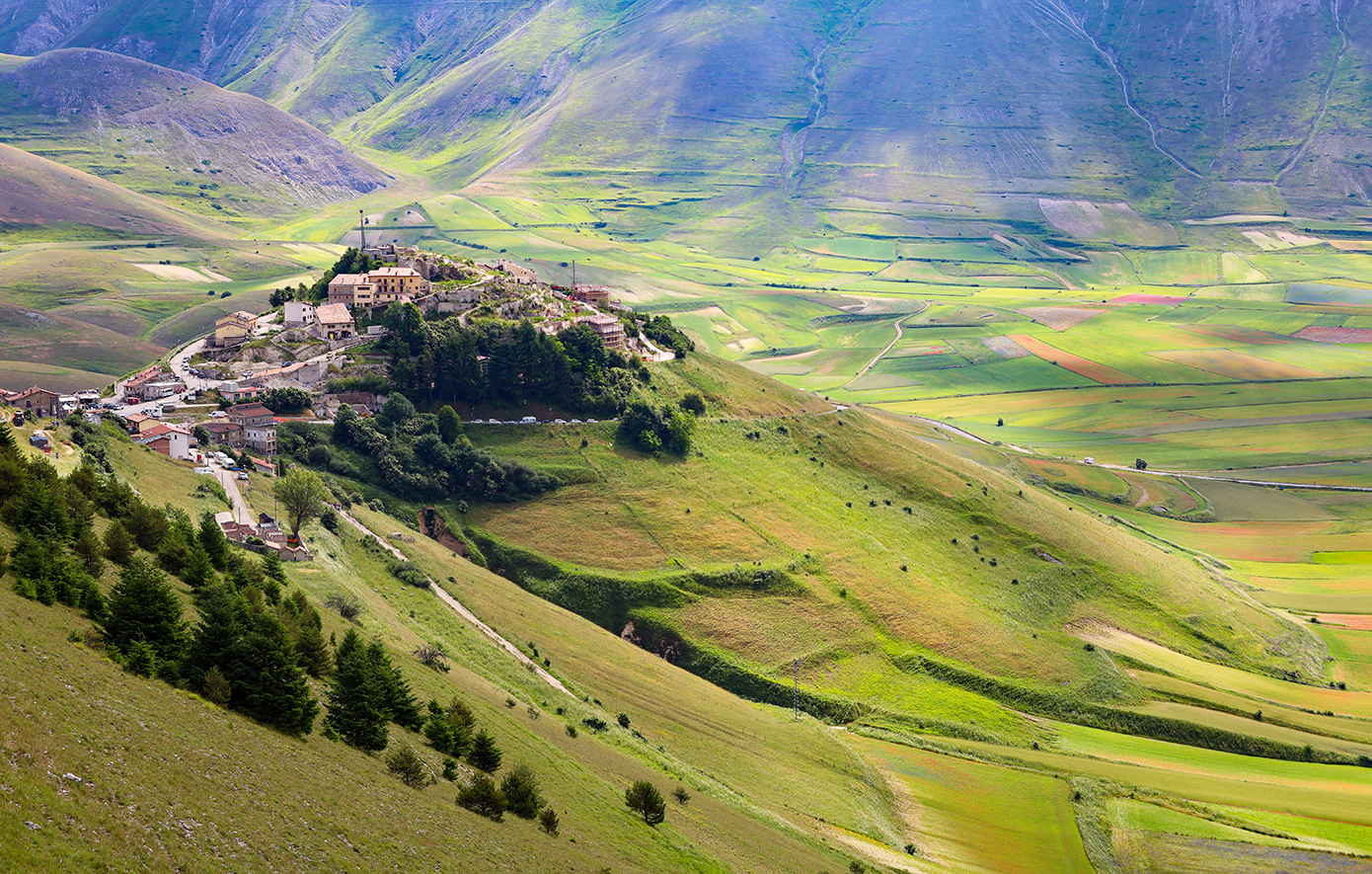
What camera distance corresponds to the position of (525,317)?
129750 millimetres

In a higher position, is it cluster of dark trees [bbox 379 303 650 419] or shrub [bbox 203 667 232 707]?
cluster of dark trees [bbox 379 303 650 419]

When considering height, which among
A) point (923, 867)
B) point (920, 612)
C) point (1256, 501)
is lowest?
point (923, 867)

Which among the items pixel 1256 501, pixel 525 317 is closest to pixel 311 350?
pixel 525 317

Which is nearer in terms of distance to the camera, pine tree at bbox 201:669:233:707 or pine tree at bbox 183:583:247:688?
pine tree at bbox 201:669:233:707

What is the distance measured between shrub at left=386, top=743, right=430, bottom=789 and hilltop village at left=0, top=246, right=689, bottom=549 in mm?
36778

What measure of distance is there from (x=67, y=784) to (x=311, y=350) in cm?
9844

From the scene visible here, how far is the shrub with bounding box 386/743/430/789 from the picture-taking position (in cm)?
4112

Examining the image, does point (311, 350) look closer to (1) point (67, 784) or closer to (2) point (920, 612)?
(2) point (920, 612)

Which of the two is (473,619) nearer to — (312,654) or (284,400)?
(312,654)

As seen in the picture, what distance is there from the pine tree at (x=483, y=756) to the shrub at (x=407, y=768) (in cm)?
609

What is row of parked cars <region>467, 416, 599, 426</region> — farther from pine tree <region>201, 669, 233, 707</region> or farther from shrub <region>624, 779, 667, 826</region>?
pine tree <region>201, 669, 233, 707</region>

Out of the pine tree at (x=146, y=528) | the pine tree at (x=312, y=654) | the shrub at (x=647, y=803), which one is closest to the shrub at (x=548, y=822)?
the shrub at (x=647, y=803)

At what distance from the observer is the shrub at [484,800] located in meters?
42.6

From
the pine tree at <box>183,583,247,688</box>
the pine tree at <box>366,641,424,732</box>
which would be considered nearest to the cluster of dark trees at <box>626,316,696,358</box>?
the pine tree at <box>366,641,424,732</box>
